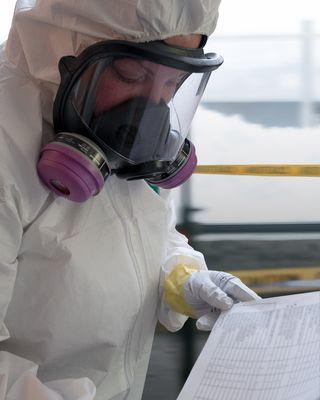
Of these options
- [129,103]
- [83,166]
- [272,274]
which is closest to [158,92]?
[129,103]

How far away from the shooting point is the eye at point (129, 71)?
1.19m

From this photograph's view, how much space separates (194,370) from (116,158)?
48cm

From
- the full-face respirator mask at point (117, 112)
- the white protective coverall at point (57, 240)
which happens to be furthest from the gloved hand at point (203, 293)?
the full-face respirator mask at point (117, 112)

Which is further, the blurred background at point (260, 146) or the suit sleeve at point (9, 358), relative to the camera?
the blurred background at point (260, 146)

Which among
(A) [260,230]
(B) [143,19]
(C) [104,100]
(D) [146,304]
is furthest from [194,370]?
(A) [260,230]

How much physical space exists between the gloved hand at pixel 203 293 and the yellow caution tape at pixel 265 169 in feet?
2.98

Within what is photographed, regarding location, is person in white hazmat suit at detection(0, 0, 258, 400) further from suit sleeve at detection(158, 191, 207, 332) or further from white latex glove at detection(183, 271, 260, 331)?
suit sleeve at detection(158, 191, 207, 332)

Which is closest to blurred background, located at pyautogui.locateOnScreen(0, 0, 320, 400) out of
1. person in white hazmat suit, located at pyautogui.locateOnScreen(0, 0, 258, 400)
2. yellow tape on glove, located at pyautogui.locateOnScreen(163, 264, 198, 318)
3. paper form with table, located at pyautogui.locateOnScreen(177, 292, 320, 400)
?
yellow tape on glove, located at pyautogui.locateOnScreen(163, 264, 198, 318)

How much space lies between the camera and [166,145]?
134cm

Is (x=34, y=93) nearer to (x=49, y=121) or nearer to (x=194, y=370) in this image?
(x=49, y=121)

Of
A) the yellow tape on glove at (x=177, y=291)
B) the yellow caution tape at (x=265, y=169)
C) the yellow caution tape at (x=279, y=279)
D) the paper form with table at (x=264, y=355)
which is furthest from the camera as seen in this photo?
the yellow caution tape at (x=279, y=279)

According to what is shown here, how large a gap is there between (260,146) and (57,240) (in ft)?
4.59

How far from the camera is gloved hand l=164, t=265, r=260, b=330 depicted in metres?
1.32

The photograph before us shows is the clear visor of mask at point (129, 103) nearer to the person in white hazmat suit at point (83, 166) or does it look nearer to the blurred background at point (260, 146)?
the person in white hazmat suit at point (83, 166)
